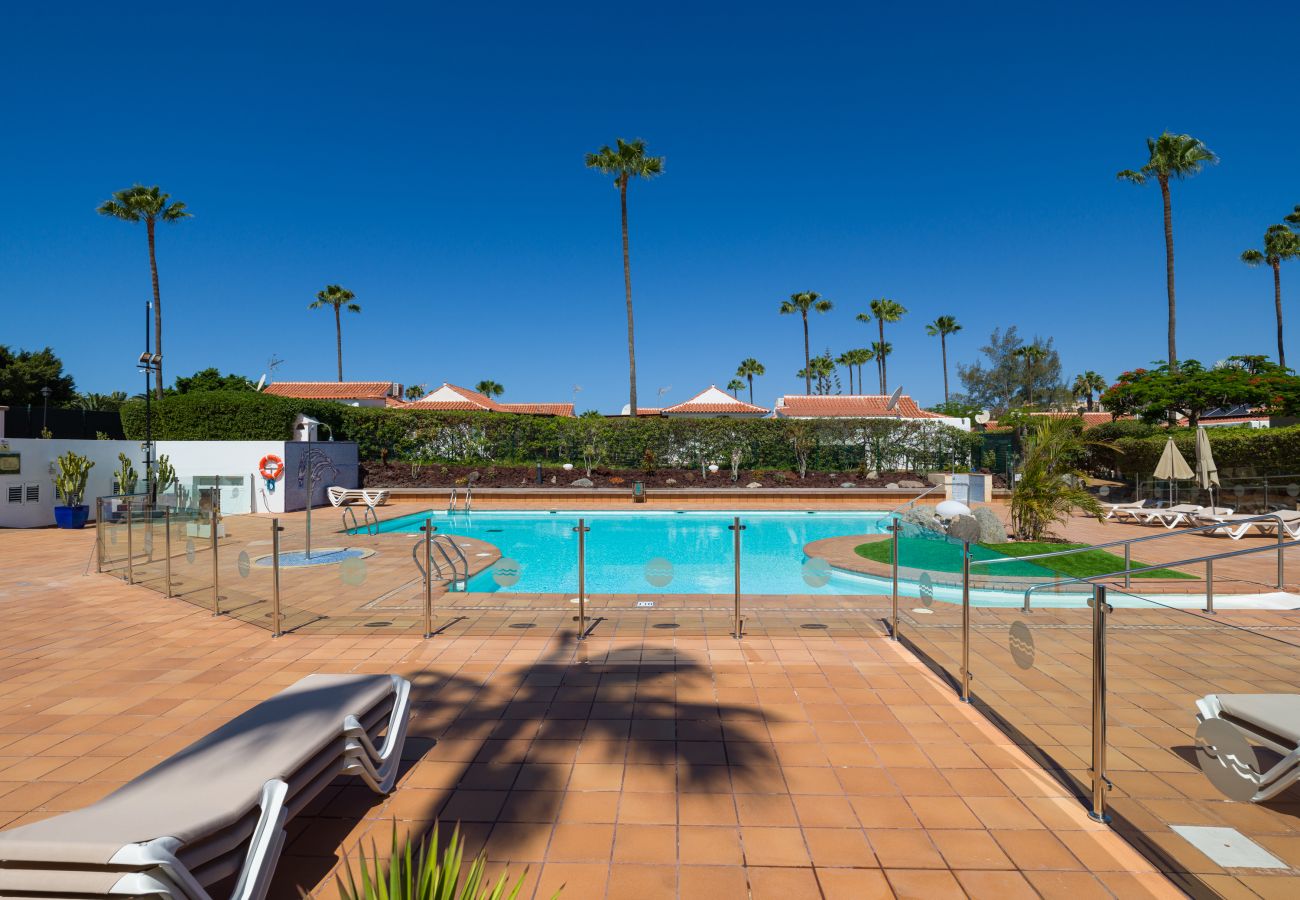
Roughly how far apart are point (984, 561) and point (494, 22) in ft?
61.6

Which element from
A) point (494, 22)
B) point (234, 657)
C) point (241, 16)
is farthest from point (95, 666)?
point (494, 22)

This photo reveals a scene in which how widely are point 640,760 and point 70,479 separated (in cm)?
1736

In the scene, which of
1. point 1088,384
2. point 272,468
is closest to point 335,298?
point 272,468

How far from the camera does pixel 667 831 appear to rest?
2.76 meters

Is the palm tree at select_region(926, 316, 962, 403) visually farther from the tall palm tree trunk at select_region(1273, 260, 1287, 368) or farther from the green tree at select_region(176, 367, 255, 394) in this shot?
the green tree at select_region(176, 367, 255, 394)

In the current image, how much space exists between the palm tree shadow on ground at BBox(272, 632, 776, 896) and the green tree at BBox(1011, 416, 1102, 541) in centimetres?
857

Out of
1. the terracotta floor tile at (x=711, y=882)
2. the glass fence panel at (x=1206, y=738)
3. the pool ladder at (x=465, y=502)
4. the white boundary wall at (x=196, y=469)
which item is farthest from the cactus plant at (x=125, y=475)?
the glass fence panel at (x=1206, y=738)

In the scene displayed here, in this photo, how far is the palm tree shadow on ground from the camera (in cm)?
279

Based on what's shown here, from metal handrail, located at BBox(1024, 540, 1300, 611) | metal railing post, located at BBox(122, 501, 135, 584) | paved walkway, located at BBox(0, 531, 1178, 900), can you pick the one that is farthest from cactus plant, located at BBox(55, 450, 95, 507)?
metal handrail, located at BBox(1024, 540, 1300, 611)

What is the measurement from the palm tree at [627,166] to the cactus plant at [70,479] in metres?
18.3

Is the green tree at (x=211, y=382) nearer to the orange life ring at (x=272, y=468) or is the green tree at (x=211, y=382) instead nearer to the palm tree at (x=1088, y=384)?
the orange life ring at (x=272, y=468)

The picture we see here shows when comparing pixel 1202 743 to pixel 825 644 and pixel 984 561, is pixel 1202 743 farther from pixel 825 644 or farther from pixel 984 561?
pixel 825 644

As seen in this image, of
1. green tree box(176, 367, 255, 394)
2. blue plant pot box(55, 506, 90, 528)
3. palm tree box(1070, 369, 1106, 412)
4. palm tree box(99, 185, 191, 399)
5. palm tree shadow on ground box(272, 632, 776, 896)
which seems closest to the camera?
palm tree shadow on ground box(272, 632, 776, 896)

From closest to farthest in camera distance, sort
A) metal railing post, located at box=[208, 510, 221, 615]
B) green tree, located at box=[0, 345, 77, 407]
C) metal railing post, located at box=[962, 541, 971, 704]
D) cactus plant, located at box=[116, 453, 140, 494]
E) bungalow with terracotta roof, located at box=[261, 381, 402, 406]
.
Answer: metal railing post, located at box=[962, 541, 971, 704]
metal railing post, located at box=[208, 510, 221, 615]
cactus plant, located at box=[116, 453, 140, 494]
green tree, located at box=[0, 345, 77, 407]
bungalow with terracotta roof, located at box=[261, 381, 402, 406]
